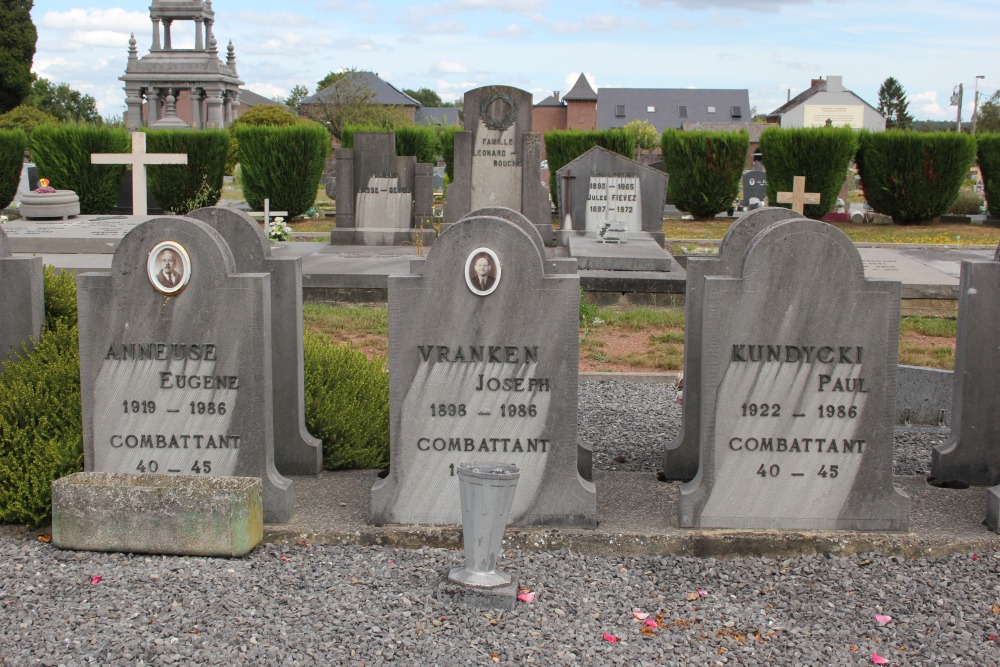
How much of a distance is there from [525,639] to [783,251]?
207cm

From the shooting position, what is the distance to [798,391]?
476 cm

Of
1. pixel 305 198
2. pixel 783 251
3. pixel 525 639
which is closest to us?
pixel 525 639

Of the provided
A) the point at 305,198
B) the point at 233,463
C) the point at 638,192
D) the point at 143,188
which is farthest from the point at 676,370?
the point at 305,198

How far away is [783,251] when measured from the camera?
4633 mm

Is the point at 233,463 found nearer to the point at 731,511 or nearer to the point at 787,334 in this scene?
the point at 731,511

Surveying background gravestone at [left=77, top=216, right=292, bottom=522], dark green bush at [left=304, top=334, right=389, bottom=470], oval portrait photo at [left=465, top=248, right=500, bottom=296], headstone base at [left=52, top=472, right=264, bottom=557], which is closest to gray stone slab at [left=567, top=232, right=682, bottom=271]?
dark green bush at [left=304, top=334, right=389, bottom=470]

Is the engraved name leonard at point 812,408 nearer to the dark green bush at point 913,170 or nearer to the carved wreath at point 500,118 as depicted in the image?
the carved wreath at point 500,118

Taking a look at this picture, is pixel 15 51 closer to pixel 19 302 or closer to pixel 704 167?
pixel 704 167

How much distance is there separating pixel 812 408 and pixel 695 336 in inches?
41.8

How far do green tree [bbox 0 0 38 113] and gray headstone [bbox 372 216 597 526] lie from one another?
183 ft

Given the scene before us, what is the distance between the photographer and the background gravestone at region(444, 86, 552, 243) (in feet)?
55.1

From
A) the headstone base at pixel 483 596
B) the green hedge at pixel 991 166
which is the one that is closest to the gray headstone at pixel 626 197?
the green hedge at pixel 991 166

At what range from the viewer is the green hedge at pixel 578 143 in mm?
24547

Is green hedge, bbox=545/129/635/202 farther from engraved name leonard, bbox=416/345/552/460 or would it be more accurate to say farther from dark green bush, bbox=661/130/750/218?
engraved name leonard, bbox=416/345/552/460
